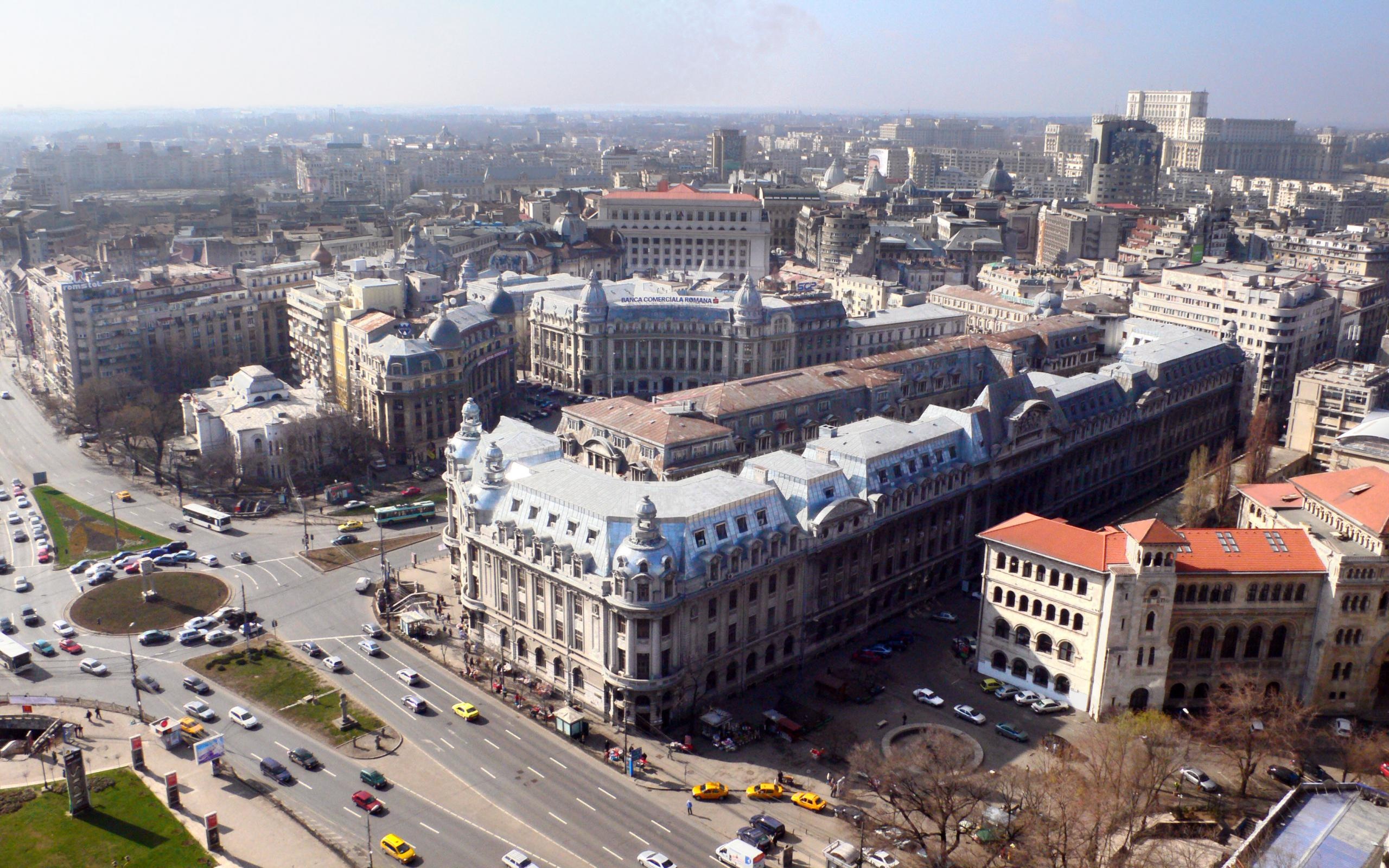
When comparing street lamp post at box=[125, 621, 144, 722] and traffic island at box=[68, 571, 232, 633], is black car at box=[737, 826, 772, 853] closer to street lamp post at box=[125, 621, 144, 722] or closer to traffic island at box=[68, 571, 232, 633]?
street lamp post at box=[125, 621, 144, 722]

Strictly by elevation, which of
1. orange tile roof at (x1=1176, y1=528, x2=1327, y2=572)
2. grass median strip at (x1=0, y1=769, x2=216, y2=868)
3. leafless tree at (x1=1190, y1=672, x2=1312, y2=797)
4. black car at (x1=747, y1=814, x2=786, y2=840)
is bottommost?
grass median strip at (x1=0, y1=769, x2=216, y2=868)

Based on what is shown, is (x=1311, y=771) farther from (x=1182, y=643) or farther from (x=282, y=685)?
(x=282, y=685)

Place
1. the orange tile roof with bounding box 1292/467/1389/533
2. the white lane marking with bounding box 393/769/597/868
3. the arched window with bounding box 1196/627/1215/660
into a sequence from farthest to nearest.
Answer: the arched window with bounding box 1196/627/1215/660, the orange tile roof with bounding box 1292/467/1389/533, the white lane marking with bounding box 393/769/597/868

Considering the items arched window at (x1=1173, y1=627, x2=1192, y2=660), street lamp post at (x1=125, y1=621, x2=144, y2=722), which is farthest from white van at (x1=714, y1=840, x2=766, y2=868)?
street lamp post at (x1=125, y1=621, x2=144, y2=722)

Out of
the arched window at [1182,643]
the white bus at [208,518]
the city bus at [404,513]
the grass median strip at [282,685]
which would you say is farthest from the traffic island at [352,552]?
the arched window at [1182,643]

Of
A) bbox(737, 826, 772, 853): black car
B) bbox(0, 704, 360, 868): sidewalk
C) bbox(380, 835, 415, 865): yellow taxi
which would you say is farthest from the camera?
bbox(737, 826, 772, 853): black car

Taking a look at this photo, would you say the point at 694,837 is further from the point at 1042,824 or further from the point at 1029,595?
the point at 1029,595
